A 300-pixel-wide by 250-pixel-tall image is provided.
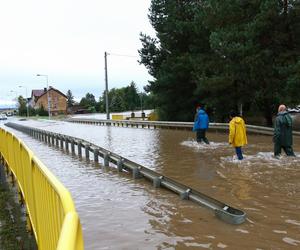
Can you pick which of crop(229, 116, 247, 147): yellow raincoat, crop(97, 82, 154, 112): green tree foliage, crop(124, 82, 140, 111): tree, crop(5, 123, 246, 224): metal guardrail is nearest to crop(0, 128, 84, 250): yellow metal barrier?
crop(5, 123, 246, 224): metal guardrail

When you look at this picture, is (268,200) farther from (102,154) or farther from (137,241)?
(102,154)

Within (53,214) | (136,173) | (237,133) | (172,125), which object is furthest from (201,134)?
(53,214)

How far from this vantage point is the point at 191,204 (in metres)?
8.27

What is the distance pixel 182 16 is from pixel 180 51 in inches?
114

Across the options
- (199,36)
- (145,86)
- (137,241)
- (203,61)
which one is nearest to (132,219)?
(137,241)

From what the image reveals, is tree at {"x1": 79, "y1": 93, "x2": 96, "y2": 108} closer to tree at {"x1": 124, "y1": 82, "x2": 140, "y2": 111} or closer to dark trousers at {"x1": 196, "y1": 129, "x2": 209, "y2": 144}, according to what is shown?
tree at {"x1": 124, "y1": 82, "x2": 140, "y2": 111}

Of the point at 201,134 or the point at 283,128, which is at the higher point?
the point at 283,128


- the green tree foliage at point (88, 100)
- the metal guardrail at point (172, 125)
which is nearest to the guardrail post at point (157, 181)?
the metal guardrail at point (172, 125)

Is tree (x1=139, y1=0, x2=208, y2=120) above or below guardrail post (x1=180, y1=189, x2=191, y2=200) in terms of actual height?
above

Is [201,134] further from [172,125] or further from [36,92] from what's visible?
[36,92]

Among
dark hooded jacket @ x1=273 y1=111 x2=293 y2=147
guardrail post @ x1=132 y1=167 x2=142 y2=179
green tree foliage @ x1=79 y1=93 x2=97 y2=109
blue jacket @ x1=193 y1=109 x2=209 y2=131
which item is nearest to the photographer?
guardrail post @ x1=132 y1=167 x2=142 y2=179

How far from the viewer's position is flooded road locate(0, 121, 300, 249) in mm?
6266

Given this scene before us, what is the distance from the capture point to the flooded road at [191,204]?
20.6 ft

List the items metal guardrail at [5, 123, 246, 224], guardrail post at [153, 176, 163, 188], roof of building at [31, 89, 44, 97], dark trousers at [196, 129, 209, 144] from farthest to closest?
roof of building at [31, 89, 44, 97], dark trousers at [196, 129, 209, 144], guardrail post at [153, 176, 163, 188], metal guardrail at [5, 123, 246, 224]
